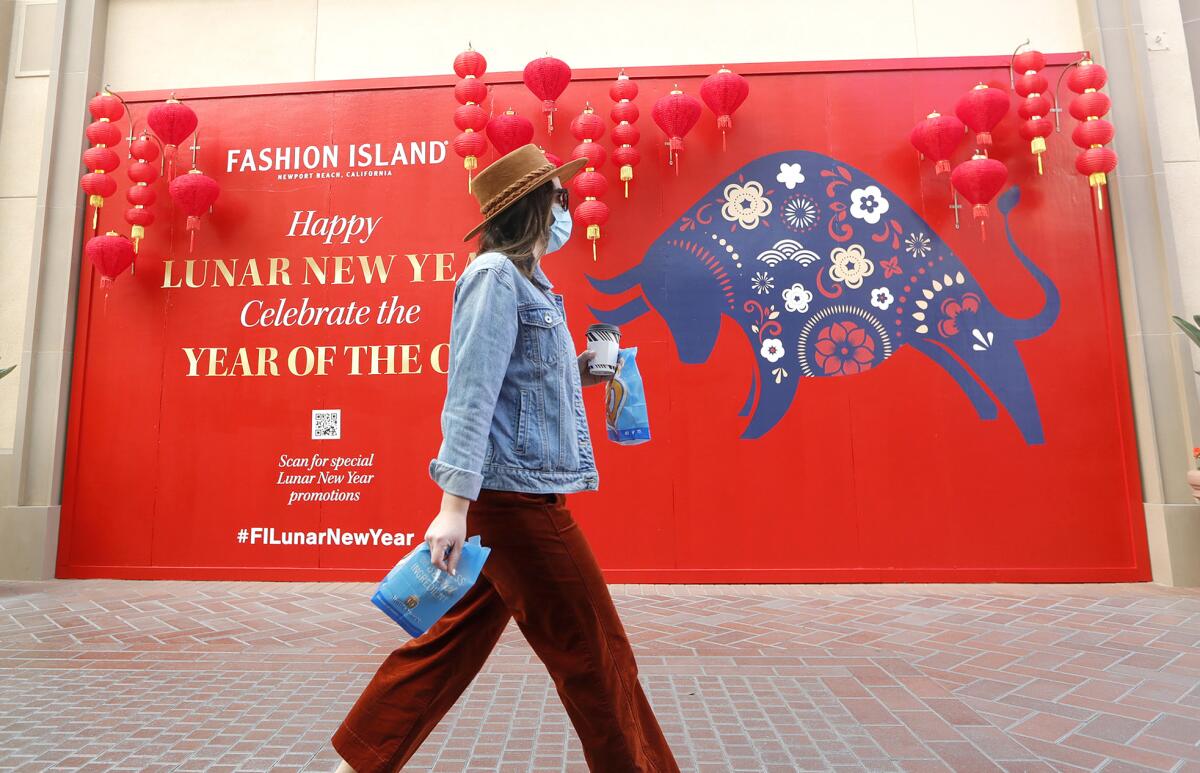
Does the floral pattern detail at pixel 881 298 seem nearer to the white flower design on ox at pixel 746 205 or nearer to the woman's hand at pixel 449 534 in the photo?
the white flower design on ox at pixel 746 205

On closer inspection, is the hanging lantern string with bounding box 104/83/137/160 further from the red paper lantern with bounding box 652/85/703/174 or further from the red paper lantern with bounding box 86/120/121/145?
the red paper lantern with bounding box 652/85/703/174

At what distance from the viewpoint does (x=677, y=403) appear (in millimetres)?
5078

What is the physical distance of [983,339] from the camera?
5.04 meters

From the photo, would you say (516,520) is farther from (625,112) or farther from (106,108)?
(106,108)

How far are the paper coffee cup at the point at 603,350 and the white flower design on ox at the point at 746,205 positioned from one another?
141 inches

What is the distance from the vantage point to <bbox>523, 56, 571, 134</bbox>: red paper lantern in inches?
194

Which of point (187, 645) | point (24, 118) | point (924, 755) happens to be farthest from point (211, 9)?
point (924, 755)

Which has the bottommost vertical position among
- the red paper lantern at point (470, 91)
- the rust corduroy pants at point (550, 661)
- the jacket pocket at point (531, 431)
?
the rust corduroy pants at point (550, 661)

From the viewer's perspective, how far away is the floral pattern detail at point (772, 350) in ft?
16.6

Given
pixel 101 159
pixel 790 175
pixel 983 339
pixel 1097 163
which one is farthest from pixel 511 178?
pixel 101 159

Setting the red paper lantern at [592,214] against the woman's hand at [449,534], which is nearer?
the woman's hand at [449,534]

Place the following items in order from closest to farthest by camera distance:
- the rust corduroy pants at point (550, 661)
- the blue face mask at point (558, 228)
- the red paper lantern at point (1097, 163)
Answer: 1. the rust corduroy pants at point (550, 661)
2. the blue face mask at point (558, 228)
3. the red paper lantern at point (1097, 163)

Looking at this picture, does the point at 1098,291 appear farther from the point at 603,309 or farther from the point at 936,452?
the point at 603,309

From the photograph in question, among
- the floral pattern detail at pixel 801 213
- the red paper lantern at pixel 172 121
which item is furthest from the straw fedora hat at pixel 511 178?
the red paper lantern at pixel 172 121
